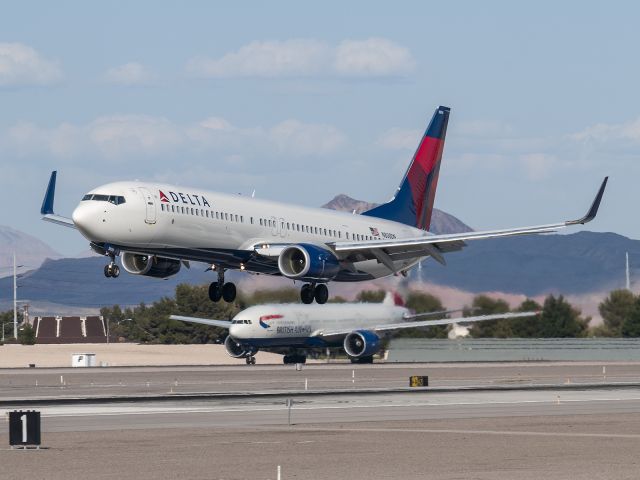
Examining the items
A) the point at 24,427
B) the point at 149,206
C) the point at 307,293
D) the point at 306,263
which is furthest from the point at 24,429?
the point at 307,293

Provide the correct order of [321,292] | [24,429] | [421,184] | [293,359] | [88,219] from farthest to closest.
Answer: [293,359]
[421,184]
[321,292]
[88,219]
[24,429]

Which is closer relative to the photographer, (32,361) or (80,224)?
(80,224)

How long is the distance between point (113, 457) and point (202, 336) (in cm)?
13928

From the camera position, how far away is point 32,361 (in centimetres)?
14338

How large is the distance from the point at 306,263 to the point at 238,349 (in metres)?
62.3

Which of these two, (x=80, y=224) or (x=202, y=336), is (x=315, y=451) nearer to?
(x=80, y=224)

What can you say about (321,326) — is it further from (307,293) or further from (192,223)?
(192,223)

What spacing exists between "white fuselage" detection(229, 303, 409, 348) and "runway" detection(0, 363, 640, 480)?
1875 inches

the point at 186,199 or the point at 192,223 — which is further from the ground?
the point at 186,199

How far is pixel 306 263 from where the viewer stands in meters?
69.2

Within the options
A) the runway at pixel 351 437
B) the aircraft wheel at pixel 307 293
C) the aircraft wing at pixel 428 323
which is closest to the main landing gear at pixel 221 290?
the aircraft wheel at pixel 307 293

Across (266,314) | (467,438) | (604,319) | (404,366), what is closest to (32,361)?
(266,314)

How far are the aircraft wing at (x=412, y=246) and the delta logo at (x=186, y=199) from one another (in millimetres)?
9580

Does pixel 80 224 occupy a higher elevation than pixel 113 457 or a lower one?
higher
